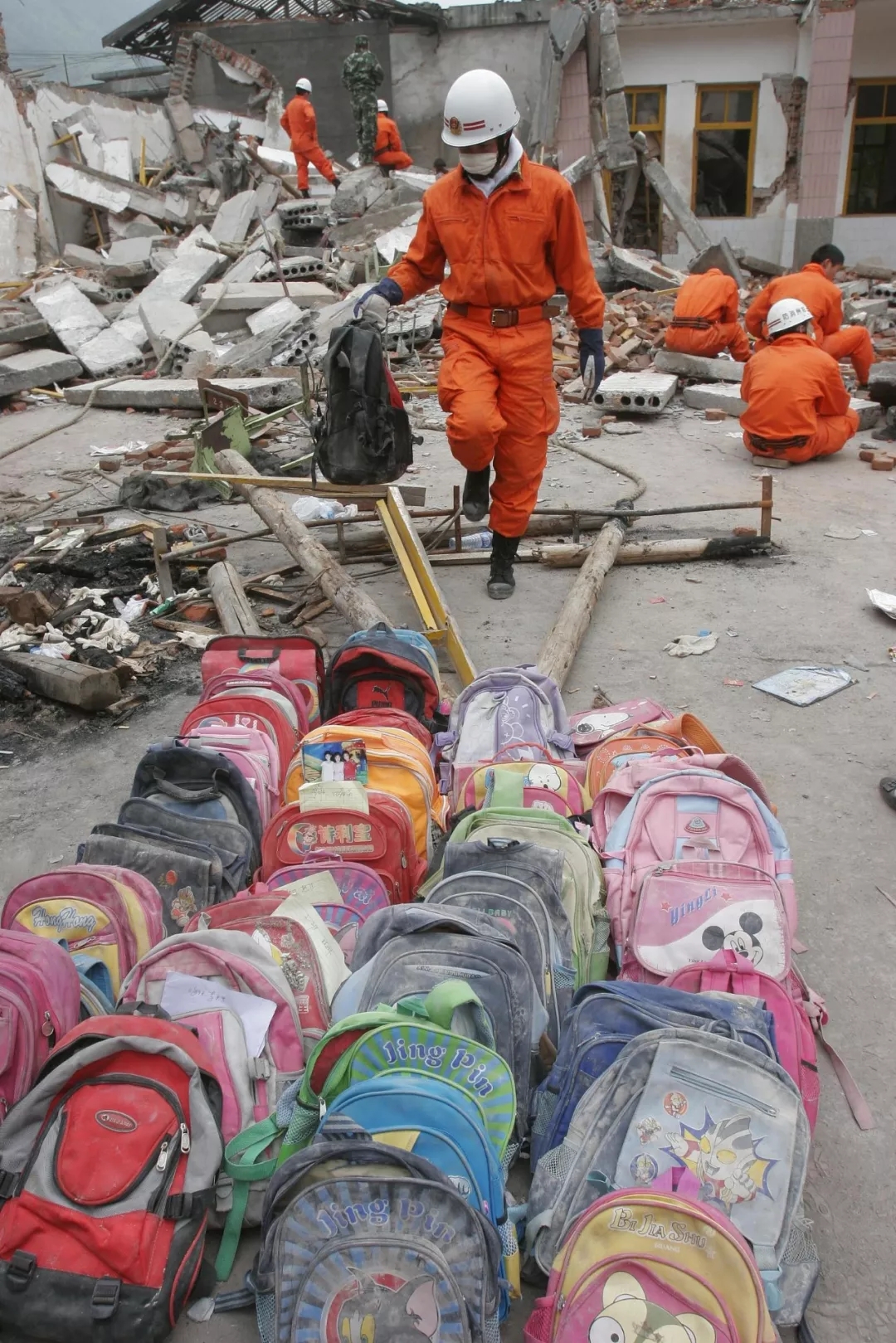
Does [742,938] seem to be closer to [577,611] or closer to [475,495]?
[577,611]

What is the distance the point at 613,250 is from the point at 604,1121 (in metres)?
15.5

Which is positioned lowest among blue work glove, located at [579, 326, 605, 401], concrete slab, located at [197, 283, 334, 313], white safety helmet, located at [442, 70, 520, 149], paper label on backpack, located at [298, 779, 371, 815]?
paper label on backpack, located at [298, 779, 371, 815]

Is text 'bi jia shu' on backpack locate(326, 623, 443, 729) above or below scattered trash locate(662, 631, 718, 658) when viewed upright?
above

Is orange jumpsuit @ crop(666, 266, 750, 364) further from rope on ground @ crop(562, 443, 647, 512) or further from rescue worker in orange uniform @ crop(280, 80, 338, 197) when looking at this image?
rescue worker in orange uniform @ crop(280, 80, 338, 197)

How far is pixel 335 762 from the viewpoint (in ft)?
10.3

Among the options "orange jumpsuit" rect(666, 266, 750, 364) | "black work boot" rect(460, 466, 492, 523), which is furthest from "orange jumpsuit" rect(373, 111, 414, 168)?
"black work boot" rect(460, 466, 492, 523)

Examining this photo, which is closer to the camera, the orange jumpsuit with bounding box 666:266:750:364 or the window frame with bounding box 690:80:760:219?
the orange jumpsuit with bounding box 666:266:750:364

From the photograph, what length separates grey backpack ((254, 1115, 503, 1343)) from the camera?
169 centimetres

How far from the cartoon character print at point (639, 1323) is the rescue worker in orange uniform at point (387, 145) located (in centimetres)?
1947

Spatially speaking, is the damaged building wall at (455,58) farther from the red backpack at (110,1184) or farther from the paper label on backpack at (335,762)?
the red backpack at (110,1184)

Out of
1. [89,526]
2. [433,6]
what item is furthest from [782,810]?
[433,6]

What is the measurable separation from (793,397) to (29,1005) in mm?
7310

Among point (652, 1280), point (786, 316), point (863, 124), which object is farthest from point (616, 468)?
point (863, 124)

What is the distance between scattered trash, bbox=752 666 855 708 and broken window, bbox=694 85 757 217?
1890 cm
